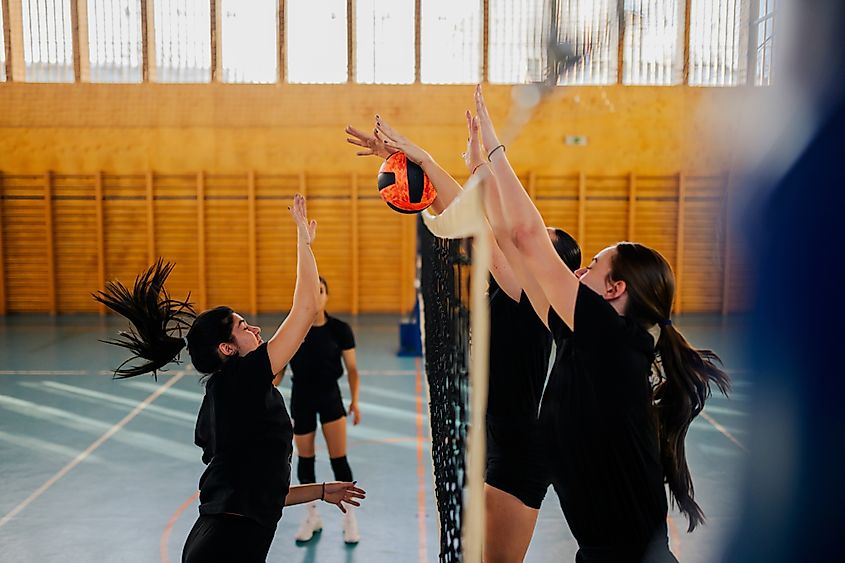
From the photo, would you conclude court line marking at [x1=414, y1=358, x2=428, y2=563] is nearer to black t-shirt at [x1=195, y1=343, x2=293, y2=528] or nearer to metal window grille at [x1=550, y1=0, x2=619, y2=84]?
black t-shirt at [x1=195, y1=343, x2=293, y2=528]

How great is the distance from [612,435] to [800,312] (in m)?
1.54

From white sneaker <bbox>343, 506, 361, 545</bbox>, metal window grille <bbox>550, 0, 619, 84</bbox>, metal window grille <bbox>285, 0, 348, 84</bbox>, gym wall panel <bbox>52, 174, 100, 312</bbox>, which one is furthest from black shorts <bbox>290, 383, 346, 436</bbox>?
gym wall panel <bbox>52, 174, 100, 312</bbox>

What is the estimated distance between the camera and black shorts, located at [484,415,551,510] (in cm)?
296

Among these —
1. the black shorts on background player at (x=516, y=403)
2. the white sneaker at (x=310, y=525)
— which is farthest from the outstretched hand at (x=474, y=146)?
the white sneaker at (x=310, y=525)

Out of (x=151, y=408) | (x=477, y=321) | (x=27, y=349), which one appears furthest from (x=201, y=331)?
(x=27, y=349)

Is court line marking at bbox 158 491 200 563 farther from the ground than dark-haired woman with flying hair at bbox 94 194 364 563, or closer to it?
closer to it

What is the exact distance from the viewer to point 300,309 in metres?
3.05

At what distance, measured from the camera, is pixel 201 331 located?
294 cm

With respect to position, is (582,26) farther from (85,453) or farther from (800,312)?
(85,453)

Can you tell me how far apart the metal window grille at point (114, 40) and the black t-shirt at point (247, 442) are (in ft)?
41.7

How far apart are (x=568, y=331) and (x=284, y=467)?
142cm

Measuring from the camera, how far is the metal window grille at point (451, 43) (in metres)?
14.1

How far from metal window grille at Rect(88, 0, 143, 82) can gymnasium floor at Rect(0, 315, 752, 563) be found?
5.85 m

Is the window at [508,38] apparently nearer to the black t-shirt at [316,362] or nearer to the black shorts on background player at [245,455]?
the black t-shirt at [316,362]
